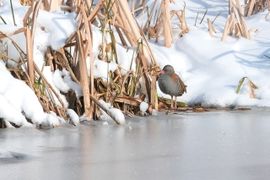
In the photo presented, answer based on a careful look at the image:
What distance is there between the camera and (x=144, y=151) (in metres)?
3.49

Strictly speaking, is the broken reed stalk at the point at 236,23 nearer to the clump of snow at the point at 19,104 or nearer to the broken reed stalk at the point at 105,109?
the broken reed stalk at the point at 105,109

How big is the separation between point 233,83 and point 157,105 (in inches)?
41.2

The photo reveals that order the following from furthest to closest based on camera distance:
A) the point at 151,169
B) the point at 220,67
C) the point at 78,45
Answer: the point at 220,67 → the point at 78,45 → the point at 151,169

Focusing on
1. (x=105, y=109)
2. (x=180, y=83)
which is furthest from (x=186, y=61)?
(x=105, y=109)

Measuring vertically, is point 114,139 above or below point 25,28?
below

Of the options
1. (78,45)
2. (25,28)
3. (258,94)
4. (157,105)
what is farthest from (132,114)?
(258,94)

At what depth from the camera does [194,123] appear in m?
4.66

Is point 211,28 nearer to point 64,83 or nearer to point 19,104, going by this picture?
point 64,83

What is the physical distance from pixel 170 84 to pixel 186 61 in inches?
38.9

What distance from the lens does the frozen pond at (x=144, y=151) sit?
2.90 m

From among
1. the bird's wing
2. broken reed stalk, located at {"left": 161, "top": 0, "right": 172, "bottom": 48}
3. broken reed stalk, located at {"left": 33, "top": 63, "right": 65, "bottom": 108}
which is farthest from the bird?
broken reed stalk, located at {"left": 33, "top": 63, "right": 65, "bottom": 108}

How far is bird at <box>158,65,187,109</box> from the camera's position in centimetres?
563

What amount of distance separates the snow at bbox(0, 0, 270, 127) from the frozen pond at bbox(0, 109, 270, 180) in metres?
0.27

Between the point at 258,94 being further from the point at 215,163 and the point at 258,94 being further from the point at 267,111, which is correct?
the point at 215,163
